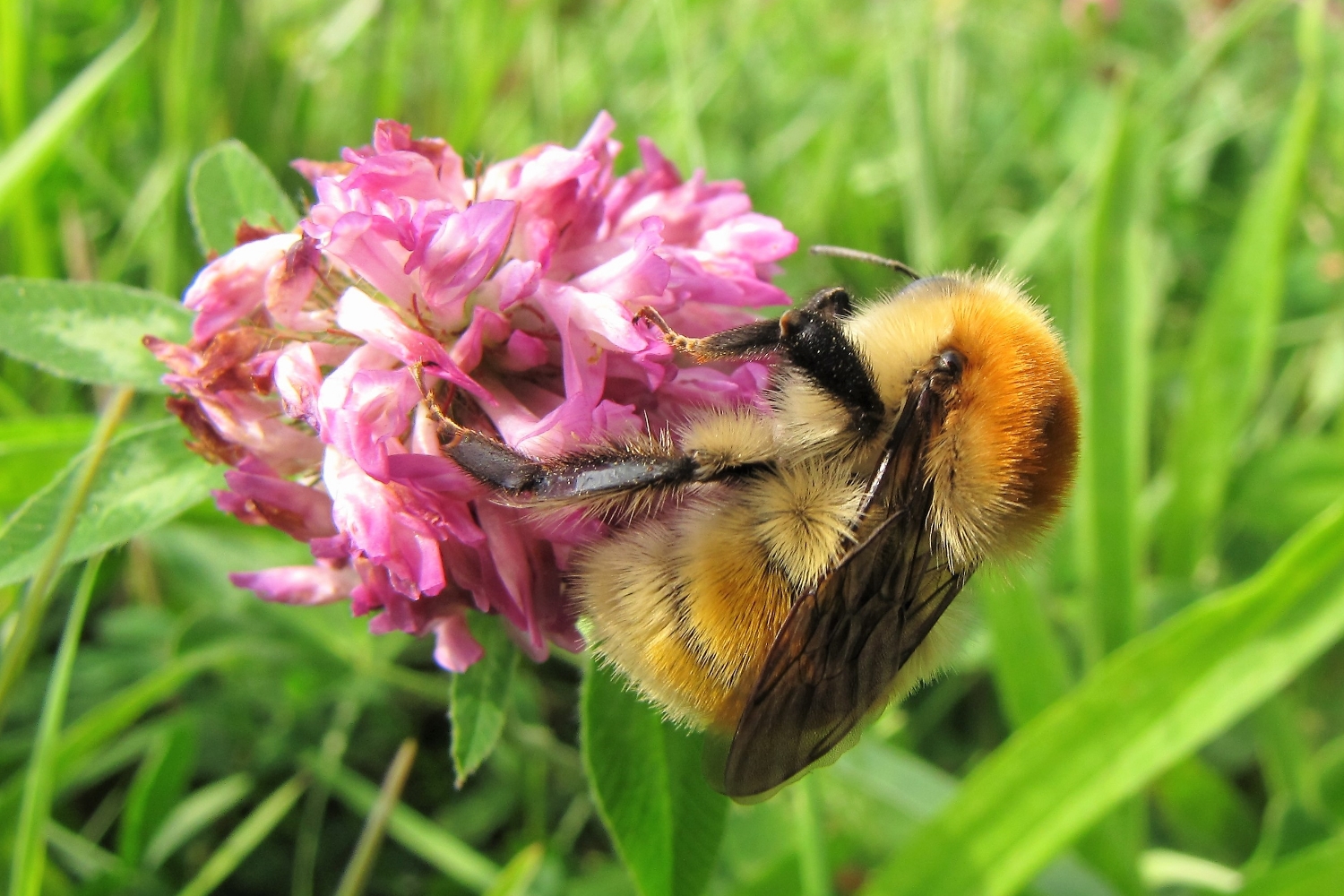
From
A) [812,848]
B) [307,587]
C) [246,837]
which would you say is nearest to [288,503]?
[307,587]

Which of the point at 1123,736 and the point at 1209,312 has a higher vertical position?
the point at 1209,312

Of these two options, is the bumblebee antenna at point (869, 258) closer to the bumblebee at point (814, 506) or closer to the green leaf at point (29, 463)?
the bumblebee at point (814, 506)

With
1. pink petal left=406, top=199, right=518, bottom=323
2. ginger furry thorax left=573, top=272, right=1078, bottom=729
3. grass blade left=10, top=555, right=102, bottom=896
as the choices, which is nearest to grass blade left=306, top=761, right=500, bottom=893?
grass blade left=10, top=555, right=102, bottom=896

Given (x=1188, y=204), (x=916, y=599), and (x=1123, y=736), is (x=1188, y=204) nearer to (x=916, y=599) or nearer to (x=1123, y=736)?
(x=1123, y=736)

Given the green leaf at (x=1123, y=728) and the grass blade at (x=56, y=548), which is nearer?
the grass blade at (x=56, y=548)

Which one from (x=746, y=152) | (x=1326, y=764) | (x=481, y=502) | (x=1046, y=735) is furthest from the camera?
(x=746, y=152)

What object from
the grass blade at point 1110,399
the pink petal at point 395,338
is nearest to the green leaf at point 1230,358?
the grass blade at point 1110,399

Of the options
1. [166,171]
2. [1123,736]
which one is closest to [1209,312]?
[1123,736]
